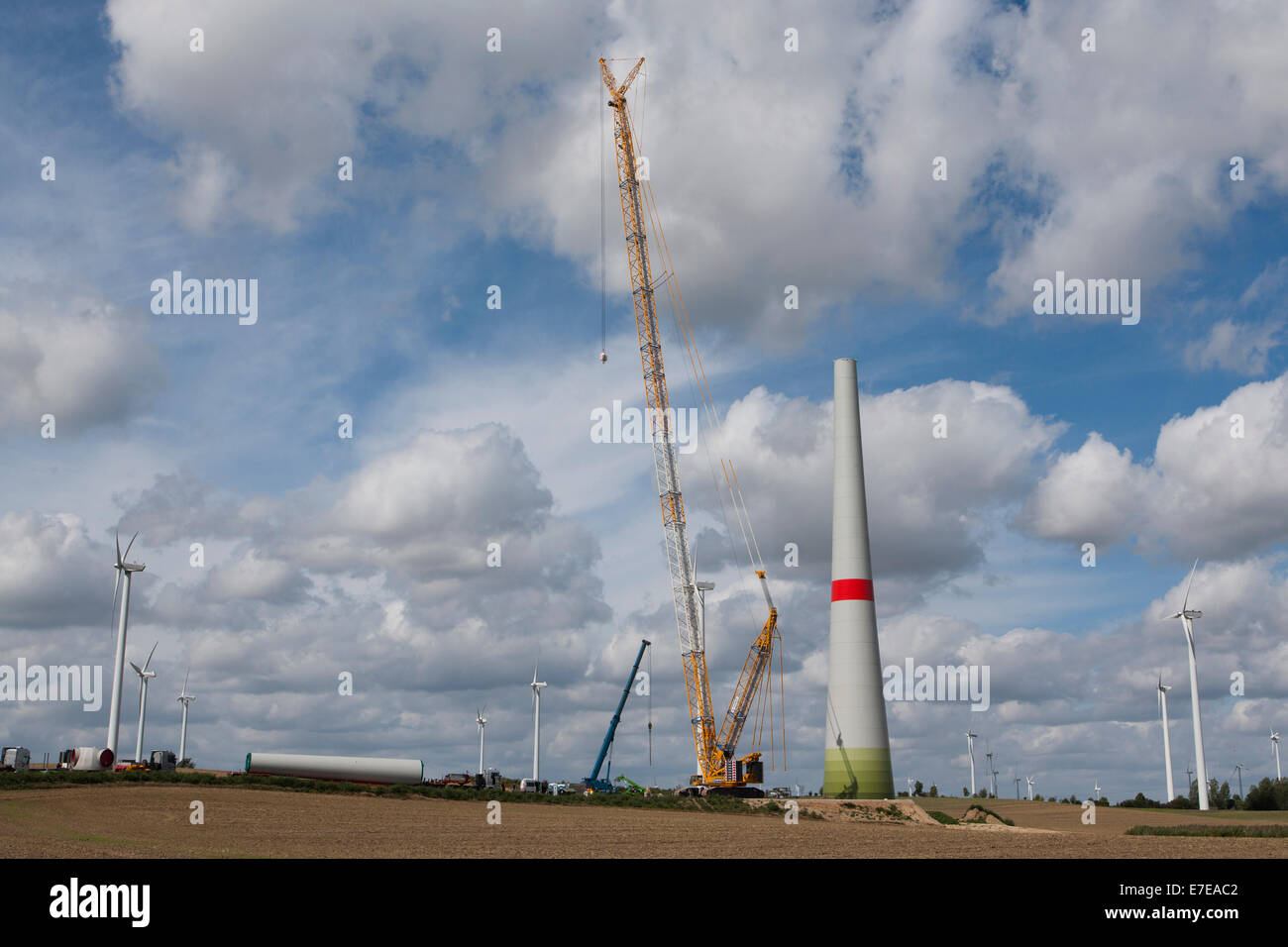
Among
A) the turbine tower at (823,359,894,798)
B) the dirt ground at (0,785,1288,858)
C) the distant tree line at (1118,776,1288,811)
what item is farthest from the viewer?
the distant tree line at (1118,776,1288,811)

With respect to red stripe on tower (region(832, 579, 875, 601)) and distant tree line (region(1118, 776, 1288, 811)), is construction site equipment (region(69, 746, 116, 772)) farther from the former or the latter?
distant tree line (region(1118, 776, 1288, 811))

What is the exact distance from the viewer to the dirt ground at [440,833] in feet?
159

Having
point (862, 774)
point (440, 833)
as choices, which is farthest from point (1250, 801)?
point (440, 833)

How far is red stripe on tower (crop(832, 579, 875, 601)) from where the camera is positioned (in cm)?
9631

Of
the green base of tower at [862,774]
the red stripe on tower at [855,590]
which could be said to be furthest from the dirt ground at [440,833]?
the red stripe on tower at [855,590]

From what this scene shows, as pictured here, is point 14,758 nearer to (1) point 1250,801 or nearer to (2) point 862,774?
(2) point 862,774

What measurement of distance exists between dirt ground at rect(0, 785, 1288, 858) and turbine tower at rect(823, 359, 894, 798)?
367cm

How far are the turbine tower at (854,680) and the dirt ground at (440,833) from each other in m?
3.67

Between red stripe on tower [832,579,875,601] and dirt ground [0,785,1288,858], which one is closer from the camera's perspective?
dirt ground [0,785,1288,858]

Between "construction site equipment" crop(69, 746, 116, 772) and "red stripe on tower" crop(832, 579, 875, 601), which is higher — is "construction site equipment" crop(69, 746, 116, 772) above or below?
below

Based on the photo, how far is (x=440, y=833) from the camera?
61.0 metres

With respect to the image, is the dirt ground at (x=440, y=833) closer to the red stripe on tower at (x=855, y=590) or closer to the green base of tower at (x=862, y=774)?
the green base of tower at (x=862, y=774)

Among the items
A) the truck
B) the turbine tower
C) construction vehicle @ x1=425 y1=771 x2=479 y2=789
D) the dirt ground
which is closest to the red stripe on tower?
the turbine tower
